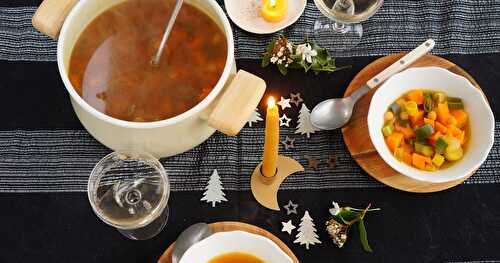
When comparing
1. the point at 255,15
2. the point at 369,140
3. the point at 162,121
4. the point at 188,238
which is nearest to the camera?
the point at 162,121

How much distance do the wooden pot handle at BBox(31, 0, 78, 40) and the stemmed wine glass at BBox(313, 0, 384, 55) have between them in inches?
20.6

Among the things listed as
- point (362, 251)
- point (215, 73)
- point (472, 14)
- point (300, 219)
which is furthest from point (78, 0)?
point (472, 14)

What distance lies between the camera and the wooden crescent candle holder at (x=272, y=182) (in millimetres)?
1199

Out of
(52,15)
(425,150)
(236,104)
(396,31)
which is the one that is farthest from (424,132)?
(52,15)

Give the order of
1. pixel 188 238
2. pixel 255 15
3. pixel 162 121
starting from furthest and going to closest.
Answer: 1. pixel 255 15
2. pixel 188 238
3. pixel 162 121

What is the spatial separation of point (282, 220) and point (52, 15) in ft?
1.96

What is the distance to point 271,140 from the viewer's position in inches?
41.2

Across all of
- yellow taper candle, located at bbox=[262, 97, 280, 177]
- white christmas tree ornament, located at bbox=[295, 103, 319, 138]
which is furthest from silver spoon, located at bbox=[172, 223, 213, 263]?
white christmas tree ornament, located at bbox=[295, 103, 319, 138]

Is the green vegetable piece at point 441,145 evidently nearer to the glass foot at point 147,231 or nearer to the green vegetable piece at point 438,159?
the green vegetable piece at point 438,159

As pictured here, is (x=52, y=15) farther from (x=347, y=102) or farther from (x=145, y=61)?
(x=347, y=102)

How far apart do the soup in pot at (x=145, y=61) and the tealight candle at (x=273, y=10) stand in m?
0.21

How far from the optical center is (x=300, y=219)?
119cm

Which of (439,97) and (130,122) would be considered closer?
(130,122)

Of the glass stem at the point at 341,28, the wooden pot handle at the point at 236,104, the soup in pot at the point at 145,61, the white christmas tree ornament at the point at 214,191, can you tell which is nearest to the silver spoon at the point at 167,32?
the soup in pot at the point at 145,61
